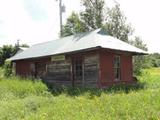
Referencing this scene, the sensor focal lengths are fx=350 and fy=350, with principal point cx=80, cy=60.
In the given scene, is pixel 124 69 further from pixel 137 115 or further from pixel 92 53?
pixel 137 115

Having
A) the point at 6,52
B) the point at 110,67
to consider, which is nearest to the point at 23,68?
the point at 110,67

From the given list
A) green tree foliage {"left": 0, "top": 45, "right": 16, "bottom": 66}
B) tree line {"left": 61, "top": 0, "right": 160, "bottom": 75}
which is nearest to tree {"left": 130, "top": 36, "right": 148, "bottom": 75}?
tree line {"left": 61, "top": 0, "right": 160, "bottom": 75}

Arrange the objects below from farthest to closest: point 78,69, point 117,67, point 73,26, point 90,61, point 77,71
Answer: point 73,26, point 77,71, point 78,69, point 117,67, point 90,61

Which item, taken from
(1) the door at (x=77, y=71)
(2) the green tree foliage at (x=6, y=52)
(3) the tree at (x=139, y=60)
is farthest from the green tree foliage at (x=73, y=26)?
(2) the green tree foliage at (x=6, y=52)

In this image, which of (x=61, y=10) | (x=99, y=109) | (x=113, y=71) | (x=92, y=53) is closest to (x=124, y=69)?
(x=113, y=71)

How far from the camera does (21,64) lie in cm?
3259

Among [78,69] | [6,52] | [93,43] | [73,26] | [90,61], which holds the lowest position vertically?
[78,69]

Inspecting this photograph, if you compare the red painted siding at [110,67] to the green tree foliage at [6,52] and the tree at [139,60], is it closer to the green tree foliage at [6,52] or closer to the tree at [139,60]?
the tree at [139,60]

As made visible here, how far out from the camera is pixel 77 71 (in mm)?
23891

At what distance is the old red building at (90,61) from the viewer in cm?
2164

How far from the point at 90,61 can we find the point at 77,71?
1.88m

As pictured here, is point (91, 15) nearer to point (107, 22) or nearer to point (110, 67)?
point (107, 22)

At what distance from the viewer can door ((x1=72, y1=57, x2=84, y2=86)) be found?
2338cm

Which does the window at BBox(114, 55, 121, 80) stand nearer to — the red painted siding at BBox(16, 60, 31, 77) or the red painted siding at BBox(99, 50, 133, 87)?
the red painted siding at BBox(99, 50, 133, 87)
